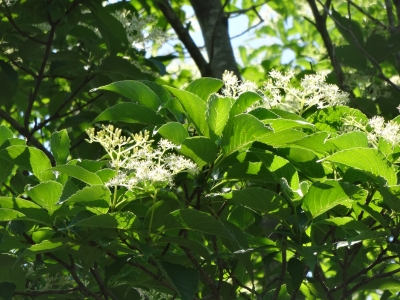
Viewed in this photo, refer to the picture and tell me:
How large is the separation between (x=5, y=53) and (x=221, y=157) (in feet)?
6.11

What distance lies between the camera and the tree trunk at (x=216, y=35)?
11.7 feet

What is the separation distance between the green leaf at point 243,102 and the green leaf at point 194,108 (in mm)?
65

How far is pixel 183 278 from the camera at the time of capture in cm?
155

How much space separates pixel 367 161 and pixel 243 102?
29 cm

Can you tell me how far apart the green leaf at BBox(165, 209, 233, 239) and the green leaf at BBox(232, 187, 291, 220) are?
0.07m

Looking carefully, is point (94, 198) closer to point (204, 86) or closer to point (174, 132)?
point (174, 132)

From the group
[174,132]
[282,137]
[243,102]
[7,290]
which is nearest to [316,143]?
[282,137]

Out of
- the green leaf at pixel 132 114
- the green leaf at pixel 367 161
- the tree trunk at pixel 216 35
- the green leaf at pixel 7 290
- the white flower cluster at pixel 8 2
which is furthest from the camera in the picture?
the tree trunk at pixel 216 35

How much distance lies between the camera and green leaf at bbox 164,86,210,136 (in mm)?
1516

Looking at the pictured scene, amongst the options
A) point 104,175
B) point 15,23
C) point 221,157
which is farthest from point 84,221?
point 15,23

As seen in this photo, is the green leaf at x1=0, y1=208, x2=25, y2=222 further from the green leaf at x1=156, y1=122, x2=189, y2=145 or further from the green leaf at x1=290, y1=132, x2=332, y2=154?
the green leaf at x1=290, y1=132, x2=332, y2=154

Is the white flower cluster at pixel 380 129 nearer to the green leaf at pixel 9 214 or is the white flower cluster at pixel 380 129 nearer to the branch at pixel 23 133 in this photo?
the green leaf at pixel 9 214

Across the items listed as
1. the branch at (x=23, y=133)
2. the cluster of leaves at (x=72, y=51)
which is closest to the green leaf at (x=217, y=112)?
the cluster of leaves at (x=72, y=51)

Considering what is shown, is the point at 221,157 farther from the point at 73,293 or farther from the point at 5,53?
the point at 5,53
